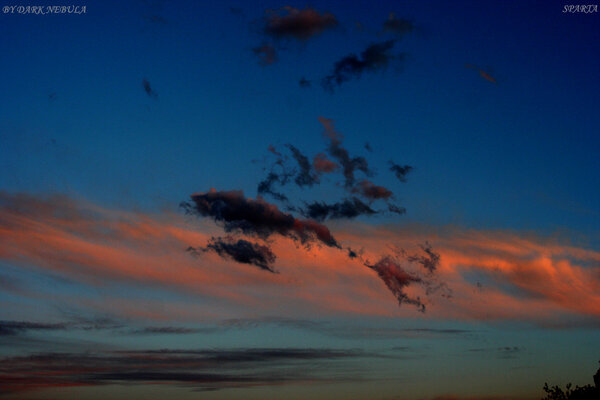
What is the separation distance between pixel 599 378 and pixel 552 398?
6.93 meters

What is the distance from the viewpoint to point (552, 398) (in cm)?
8650

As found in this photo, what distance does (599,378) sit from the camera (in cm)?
8538
